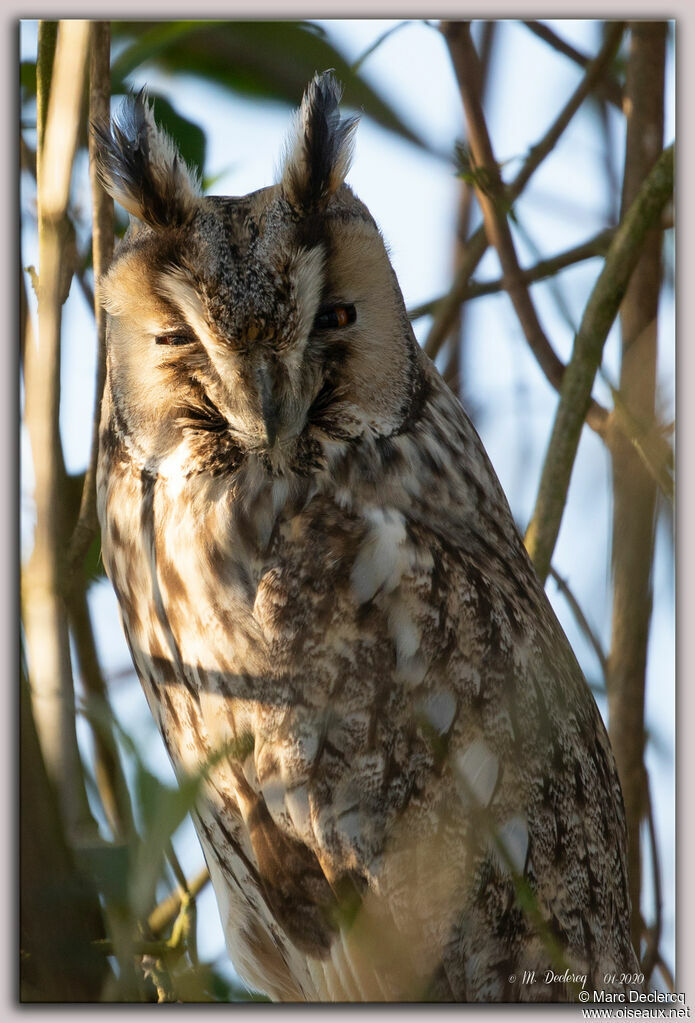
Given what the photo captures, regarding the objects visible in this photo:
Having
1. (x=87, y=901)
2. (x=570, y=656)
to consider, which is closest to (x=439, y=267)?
(x=570, y=656)

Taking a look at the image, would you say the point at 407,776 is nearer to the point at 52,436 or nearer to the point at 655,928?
the point at 655,928

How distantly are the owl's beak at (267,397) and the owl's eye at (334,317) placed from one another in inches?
6.1

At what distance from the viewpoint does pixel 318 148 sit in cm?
169

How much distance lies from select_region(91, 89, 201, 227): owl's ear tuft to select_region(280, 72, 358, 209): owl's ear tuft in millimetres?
152

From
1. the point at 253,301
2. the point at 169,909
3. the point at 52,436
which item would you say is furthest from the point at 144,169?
the point at 169,909

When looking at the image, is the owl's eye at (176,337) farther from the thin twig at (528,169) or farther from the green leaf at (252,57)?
the thin twig at (528,169)

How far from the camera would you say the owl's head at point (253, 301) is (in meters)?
1.48

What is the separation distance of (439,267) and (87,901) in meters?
1.56

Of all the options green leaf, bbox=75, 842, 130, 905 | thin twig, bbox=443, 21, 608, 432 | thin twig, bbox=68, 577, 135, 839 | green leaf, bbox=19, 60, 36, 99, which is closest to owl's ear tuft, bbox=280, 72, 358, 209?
thin twig, bbox=443, 21, 608, 432

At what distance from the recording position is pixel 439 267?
214cm

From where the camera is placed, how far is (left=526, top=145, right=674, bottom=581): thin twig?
192 centimetres

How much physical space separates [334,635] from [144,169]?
A: 0.76 meters

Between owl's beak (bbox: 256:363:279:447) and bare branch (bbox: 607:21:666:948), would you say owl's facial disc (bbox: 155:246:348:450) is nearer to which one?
owl's beak (bbox: 256:363:279:447)

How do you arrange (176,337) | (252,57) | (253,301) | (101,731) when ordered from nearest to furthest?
(101,731) → (253,301) → (176,337) → (252,57)
